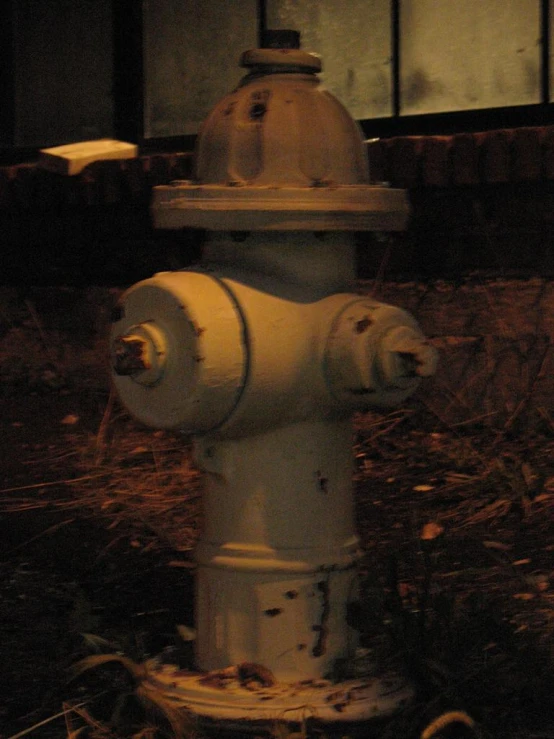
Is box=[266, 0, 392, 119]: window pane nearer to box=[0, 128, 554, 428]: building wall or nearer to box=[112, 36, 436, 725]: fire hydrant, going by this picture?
box=[0, 128, 554, 428]: building wall

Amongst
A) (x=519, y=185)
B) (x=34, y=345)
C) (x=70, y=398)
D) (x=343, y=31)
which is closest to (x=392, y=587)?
(x=519, y=185)

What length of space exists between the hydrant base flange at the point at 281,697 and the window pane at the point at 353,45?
12.2 ft

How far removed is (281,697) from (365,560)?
784mm

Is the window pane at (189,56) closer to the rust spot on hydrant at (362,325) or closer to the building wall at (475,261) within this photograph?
the building wall at (475,261)

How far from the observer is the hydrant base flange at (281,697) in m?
2.25

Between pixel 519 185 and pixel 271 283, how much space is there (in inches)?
86.9

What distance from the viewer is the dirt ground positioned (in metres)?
2.37

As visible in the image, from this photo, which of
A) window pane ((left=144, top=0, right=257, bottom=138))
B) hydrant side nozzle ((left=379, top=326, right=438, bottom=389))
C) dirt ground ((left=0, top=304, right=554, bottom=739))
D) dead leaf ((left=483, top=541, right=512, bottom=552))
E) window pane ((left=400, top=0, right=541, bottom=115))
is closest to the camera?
hydrant side nozzle ((left=379, top=326, right=438, bottom=389))

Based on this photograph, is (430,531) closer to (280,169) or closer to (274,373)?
(274,373)

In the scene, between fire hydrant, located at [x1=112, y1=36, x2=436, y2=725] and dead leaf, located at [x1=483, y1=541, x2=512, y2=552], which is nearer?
fire hydrant, located at [x1=112, y1=36, x2=436, y2=725]

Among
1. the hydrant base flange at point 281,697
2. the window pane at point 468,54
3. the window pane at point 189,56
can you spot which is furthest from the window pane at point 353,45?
the hydrant base flange at point 281,697

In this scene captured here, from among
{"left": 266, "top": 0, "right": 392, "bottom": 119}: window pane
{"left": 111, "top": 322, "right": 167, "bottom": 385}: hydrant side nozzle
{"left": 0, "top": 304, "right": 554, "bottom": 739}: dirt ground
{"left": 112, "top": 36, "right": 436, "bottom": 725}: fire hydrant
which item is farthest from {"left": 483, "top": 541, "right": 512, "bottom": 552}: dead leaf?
{"left": 266, "top": 0, "right": 392, "bottom": 119}: window pane

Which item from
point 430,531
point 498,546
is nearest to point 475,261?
point 430,531

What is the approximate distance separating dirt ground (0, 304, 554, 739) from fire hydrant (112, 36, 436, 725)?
0.12 m
